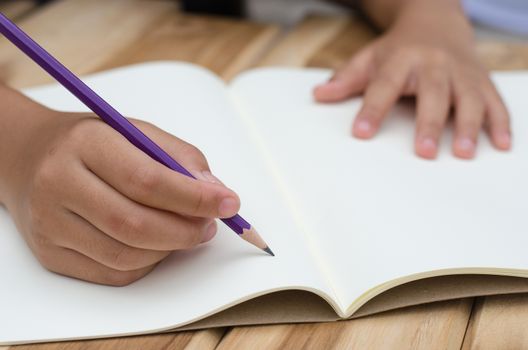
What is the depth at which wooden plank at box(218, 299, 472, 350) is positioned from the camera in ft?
1.63

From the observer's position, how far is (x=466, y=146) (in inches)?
27.2

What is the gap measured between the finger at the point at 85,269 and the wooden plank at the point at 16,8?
661 millimetres

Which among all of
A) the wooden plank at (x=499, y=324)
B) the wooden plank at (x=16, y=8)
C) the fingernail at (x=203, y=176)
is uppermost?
the fingernail at (x=203, y=176)

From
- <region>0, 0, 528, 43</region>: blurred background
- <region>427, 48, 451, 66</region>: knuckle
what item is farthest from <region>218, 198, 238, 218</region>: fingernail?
<region>0, 0, 528, 43</region>: blurred background

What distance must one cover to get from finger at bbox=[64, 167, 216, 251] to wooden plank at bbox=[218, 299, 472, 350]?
82 millimetres

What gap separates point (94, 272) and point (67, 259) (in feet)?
0.08

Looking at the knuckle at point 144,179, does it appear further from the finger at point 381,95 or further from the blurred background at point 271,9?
the blurred background at point 271,9

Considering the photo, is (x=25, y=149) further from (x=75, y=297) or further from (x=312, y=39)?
(x=312, y=39)

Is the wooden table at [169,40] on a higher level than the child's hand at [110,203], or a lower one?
lower

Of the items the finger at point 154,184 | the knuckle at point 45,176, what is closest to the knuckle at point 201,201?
the finger at point 154,184

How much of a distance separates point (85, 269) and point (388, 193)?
26 centimetres

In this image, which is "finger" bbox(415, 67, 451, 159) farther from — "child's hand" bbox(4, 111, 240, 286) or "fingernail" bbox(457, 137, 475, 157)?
"child's hand" bbox(4, 111, 240, 286)

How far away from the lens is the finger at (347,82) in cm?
79

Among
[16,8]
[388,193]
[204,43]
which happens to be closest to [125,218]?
[388,193]
